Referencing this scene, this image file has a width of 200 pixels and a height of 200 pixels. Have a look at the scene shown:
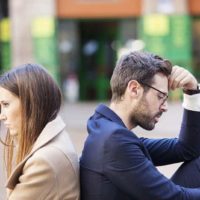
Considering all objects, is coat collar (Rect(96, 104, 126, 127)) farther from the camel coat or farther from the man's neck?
the camel coat

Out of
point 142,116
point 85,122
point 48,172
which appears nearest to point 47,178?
point 48,172

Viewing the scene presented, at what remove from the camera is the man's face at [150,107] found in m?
2.24

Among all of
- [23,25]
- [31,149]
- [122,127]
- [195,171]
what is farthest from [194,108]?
[23,25]

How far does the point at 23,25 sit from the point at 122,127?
1672 centimetres

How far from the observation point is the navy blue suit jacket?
206 centimetres

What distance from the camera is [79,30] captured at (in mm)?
19391

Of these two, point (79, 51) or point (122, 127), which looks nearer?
point (122, 127)

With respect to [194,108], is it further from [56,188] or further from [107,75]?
[107,75]

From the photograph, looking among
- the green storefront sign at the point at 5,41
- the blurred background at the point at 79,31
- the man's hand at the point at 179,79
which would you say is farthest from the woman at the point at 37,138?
the green storefront sign at the point at 5,41

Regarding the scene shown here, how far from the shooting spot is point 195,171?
231 cm

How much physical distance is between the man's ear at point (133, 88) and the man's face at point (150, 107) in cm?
3

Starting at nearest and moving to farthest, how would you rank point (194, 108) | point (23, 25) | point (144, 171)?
point (144, 171), point (194, 108), point (23, 25)

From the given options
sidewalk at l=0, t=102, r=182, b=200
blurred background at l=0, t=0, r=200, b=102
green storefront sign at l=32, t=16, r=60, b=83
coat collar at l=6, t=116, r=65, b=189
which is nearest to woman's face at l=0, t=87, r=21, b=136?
coat collar at l=6, t=116, r=65, b=189

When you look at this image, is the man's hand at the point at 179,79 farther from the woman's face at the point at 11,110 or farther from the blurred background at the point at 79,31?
the blurred background at the point at 79,31
